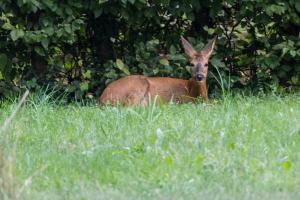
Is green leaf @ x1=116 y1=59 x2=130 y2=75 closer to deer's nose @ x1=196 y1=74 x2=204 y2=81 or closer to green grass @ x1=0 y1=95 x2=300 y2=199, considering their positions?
deer's nose @ x1=196 y1=74 x2=204 y2=81

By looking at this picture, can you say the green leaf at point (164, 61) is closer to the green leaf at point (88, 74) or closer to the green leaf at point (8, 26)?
the green leaf at point (88, 74)

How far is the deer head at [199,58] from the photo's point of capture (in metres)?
10.9

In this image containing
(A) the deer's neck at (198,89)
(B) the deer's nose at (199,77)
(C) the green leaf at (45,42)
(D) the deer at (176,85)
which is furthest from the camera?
(A) the deer's neck at (198,89)

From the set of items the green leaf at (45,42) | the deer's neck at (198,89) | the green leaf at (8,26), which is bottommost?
the deer's neck at (198,89)

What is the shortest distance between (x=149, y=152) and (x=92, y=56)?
5762 millimetres

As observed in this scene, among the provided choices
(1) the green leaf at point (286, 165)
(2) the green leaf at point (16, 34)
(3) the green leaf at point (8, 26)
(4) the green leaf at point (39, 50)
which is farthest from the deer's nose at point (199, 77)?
(1) the green leaf at point (286, 165)

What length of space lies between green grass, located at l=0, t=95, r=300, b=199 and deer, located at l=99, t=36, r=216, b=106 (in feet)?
7.28

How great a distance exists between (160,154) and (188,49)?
492 cm

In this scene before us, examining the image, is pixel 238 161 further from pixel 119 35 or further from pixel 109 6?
pixel 119 35

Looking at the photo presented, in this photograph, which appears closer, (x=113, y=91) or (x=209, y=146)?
(x=209, y=146)

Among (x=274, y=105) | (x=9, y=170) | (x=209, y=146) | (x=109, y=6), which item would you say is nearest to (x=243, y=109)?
(x=274, y=105)

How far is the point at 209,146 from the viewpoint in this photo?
20.9 feet

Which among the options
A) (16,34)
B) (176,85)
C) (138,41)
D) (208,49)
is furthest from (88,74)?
(208,49)

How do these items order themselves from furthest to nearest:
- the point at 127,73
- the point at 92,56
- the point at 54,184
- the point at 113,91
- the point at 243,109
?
the point at 92,56 < the point at 127,73 < the point at 113,91 < the point at 243,109 < the point at 54,184
